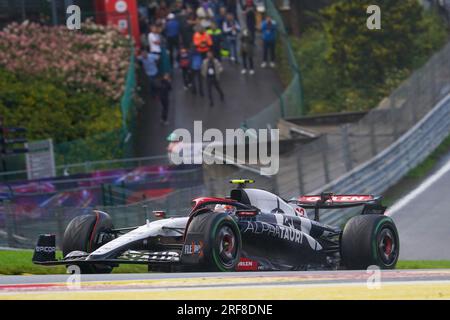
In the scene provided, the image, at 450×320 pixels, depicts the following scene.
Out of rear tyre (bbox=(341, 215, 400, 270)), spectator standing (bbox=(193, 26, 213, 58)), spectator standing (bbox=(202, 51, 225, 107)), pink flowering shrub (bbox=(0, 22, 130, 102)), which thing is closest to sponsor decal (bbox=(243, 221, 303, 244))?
rear tyre (bbox=(341, 215, 400, 270))

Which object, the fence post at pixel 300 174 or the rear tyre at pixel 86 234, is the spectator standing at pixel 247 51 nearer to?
the fence post at pixel 300 174

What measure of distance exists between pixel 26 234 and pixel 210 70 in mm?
11847

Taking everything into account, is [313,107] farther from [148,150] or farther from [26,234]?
[26,234]

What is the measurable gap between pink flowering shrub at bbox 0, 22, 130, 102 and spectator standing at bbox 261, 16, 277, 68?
158 inches

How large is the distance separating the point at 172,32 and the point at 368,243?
2071cm

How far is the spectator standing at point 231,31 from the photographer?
110 feet

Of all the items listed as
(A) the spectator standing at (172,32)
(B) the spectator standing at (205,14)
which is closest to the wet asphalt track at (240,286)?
(A) the spectator standing at (172,32)

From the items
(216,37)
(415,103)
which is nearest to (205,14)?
(216,37)

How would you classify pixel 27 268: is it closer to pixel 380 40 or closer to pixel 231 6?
pixel 380 40

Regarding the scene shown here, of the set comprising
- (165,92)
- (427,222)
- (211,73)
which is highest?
(211,73)

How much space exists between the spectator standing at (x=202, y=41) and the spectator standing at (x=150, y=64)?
136cm

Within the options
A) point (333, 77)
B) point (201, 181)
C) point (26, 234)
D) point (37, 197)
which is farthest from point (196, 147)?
point (333, 77)

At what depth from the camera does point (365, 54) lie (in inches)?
1299
